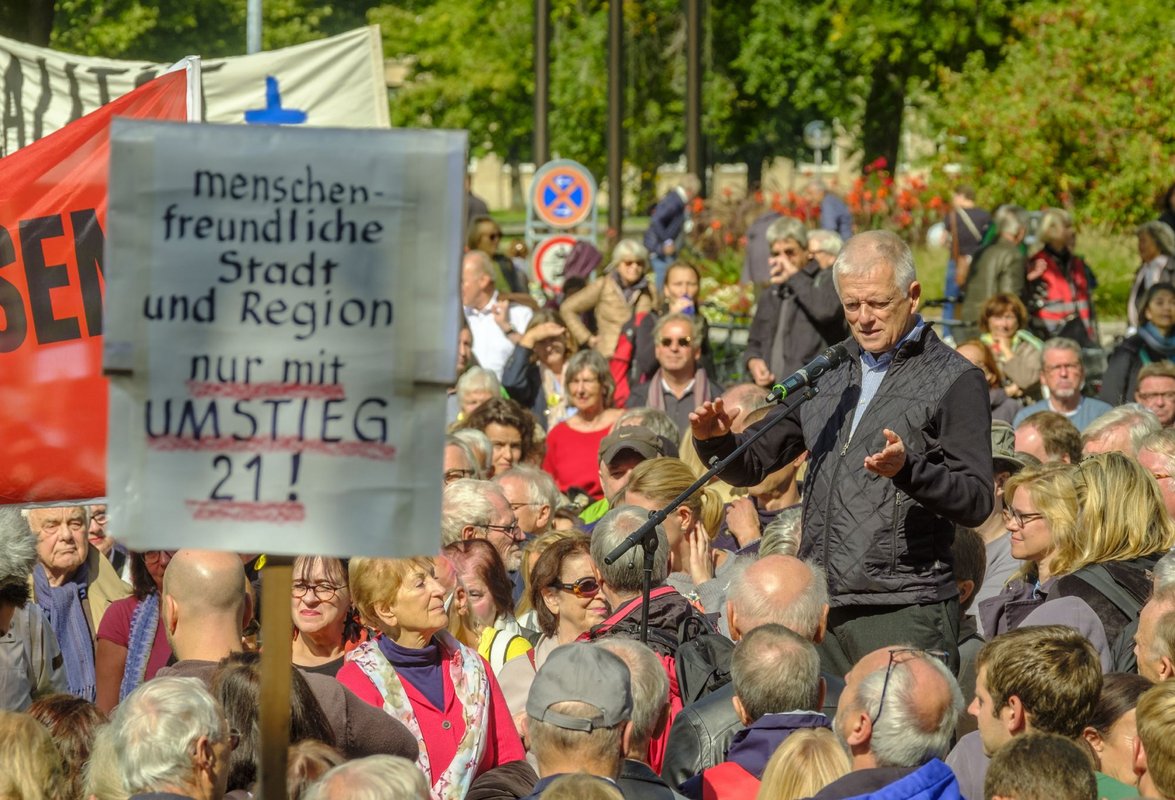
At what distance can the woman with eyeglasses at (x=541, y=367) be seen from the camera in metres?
11.4

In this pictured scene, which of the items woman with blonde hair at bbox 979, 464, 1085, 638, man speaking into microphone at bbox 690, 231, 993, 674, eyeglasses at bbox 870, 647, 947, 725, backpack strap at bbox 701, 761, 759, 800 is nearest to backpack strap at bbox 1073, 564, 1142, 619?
woman with blonde hair at bbox 979, 464, 1085, 638

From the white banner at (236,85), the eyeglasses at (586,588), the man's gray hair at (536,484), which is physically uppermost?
the white banner at (236,85)

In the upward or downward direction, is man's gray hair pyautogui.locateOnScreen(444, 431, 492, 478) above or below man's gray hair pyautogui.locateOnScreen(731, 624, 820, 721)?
below

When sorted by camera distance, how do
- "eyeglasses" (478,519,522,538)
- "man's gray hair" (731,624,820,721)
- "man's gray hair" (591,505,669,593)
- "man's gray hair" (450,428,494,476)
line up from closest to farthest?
"man's gray hair" (731,624,820,721) < "man's gray hair" (591,505,669,593) < "eyeglasses" (478,519,522,538) < "man's gray hair" (450,428,494,476)

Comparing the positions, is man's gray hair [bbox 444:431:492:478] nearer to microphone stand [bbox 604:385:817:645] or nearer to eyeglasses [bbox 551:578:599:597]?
eyeglasses [bbox 551:578:599:597]

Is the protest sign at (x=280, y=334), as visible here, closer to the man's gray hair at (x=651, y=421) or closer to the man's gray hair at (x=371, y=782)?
the man's gray hair at (x=371, y=782)

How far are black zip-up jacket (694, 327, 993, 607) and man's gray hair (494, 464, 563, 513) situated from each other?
2.39 metres

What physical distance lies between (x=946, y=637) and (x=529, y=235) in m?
13.7

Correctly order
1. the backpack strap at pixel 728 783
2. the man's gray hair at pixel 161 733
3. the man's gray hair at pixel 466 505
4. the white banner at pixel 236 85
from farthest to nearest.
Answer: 1. the white banner at pixel 236 85
2. the man's gray hair at pixel 466 505
3. the backpack strap at pixel 728 783
4. the man's gray hair at pixel 161 733

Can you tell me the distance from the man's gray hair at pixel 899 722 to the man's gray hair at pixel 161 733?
156cm

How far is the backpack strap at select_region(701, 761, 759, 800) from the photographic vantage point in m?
4.61

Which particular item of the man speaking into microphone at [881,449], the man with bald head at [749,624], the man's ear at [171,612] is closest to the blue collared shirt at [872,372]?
the man speaking into microphone at [881,449]

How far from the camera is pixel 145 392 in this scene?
135 inches

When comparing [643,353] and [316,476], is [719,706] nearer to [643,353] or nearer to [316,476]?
[316,476]
